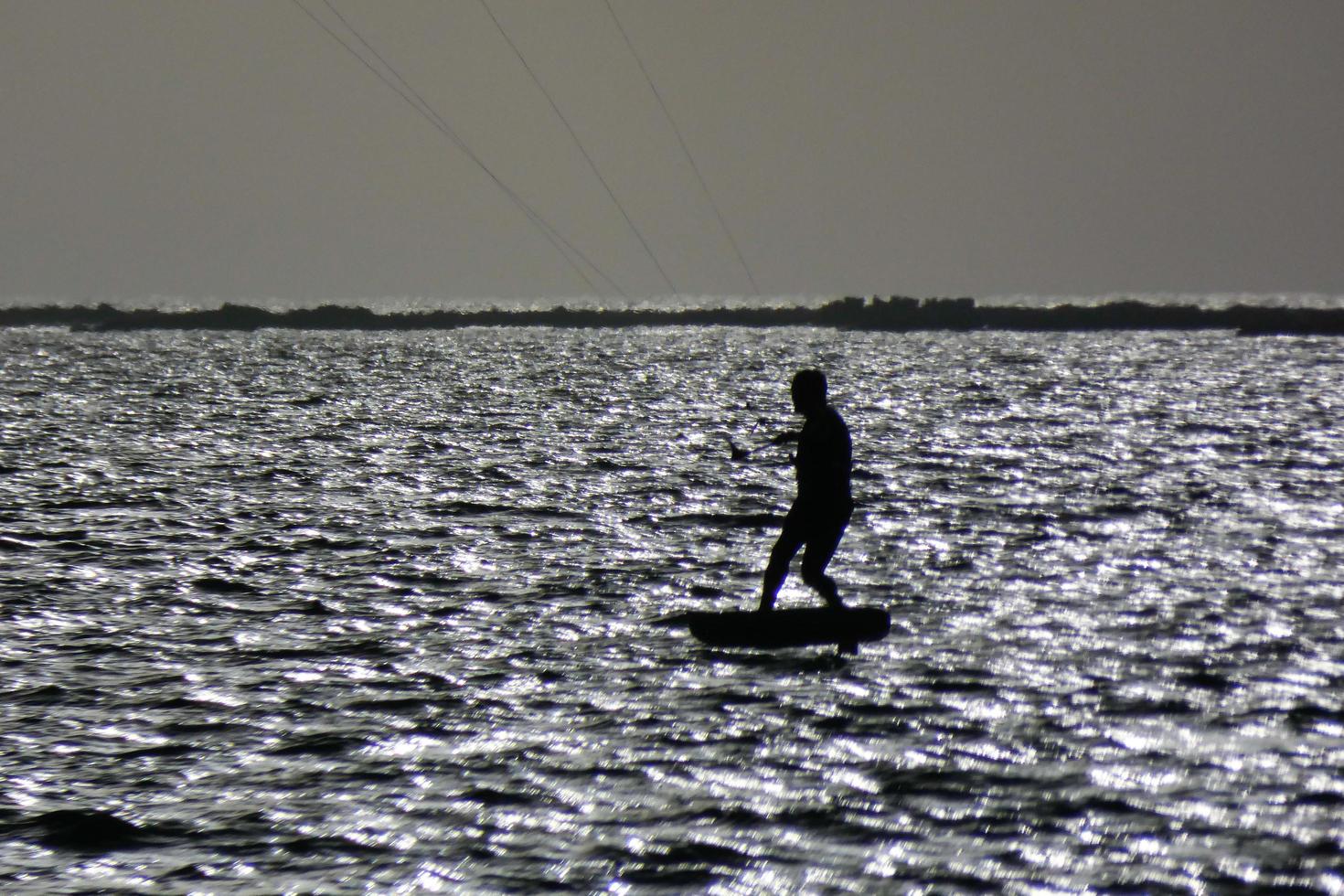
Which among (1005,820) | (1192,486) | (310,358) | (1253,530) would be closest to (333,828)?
(1005,820)

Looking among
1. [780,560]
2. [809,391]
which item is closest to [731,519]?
[780,560]

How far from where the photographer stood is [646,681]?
1515 cm

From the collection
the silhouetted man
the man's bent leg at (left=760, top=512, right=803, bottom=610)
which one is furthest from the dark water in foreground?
the silhouetted man

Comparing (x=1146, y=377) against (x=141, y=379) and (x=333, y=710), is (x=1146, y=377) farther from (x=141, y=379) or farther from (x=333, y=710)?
(x=333, y=710)

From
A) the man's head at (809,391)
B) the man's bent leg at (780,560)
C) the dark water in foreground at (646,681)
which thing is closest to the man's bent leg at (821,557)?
the man's bent leg at (780,560)

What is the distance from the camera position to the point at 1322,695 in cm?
1426

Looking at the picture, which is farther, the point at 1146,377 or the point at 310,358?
the point at 310,358

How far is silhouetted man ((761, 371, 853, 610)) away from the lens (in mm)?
14977

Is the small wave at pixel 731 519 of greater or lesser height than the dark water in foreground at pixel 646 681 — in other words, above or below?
below

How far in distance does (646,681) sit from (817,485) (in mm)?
2613

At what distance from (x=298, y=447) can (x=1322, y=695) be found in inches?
1359

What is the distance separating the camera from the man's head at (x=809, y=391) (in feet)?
48.5

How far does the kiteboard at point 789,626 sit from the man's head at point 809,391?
7.03ft

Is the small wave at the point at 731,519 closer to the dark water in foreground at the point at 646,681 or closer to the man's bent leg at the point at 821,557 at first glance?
the dark water in foreground at the point at 646,681
